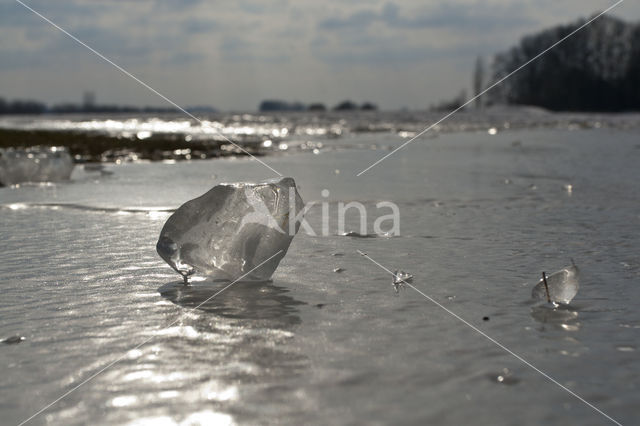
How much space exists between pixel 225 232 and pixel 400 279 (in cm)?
87

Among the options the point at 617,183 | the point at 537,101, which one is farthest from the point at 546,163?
the point at 537,101

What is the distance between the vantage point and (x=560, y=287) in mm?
2900

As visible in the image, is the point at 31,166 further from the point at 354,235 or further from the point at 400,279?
the point at 400,279

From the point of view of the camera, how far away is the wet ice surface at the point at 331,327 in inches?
75.5

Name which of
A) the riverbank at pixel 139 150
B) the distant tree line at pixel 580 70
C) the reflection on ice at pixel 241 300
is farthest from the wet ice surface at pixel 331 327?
the distant tree line at pixel 580 70

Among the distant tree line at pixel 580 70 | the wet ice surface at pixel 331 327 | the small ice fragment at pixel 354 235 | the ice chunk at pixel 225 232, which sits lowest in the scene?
the wet ice surface at pixel 331 327

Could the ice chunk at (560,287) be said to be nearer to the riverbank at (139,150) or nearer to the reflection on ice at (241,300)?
the reflection on ice at (241,300)

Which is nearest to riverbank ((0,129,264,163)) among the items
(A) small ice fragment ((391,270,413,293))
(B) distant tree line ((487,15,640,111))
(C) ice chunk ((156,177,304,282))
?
(C) ice chunk ((156,177,304,282))

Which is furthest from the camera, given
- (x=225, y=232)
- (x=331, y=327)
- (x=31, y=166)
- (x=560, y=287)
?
(x=31, y=166)

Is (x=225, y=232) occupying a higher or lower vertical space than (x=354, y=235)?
higher

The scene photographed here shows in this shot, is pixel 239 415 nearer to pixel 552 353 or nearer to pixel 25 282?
pixel 552 353

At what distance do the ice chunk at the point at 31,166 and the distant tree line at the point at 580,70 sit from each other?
63.2m

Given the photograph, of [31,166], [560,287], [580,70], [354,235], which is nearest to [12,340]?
[560,287]

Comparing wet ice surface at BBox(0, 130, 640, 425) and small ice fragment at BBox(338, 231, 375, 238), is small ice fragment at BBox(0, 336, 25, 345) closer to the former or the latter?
wet ice surface at BBox(0, 130, 640, 425)
